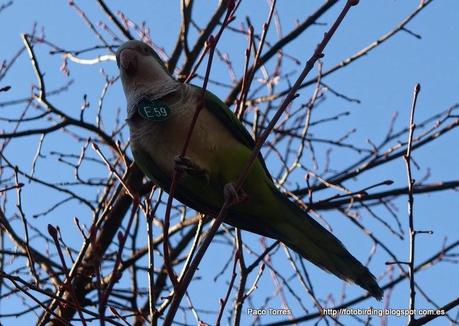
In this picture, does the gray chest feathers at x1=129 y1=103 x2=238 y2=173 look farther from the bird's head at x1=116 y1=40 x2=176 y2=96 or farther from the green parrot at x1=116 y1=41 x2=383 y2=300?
the bird's head at x1=116 y1=40 x2=176 y2=96

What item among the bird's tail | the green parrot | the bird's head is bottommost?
the bird's tail

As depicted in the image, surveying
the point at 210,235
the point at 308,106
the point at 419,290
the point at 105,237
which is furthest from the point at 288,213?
the point at 308,106

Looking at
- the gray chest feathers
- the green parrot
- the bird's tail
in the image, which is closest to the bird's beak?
the green parrot

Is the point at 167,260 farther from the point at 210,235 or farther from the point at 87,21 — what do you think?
the point at 87,21

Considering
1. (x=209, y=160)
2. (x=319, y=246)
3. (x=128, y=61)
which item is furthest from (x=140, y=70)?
(x=319, y=246)

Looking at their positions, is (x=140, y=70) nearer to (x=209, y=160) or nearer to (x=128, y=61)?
(x=128, y=61)

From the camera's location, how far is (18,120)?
4297 mm

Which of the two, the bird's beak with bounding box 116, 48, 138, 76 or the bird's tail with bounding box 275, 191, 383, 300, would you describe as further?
the bird's beak with bounding box 116, 48, 138, 76

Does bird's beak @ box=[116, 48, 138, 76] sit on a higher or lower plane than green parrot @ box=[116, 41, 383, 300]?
higher

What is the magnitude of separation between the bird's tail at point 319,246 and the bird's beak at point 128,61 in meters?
0.96

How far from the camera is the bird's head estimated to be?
3.11 metres

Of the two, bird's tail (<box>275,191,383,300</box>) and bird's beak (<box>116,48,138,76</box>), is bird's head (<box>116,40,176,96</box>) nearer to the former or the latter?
bird's beak (<box>116,48,138,76</box>)

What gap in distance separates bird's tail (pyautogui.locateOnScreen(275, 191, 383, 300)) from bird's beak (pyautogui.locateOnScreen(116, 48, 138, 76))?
0.96 metres

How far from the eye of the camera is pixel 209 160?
9.75 ft
